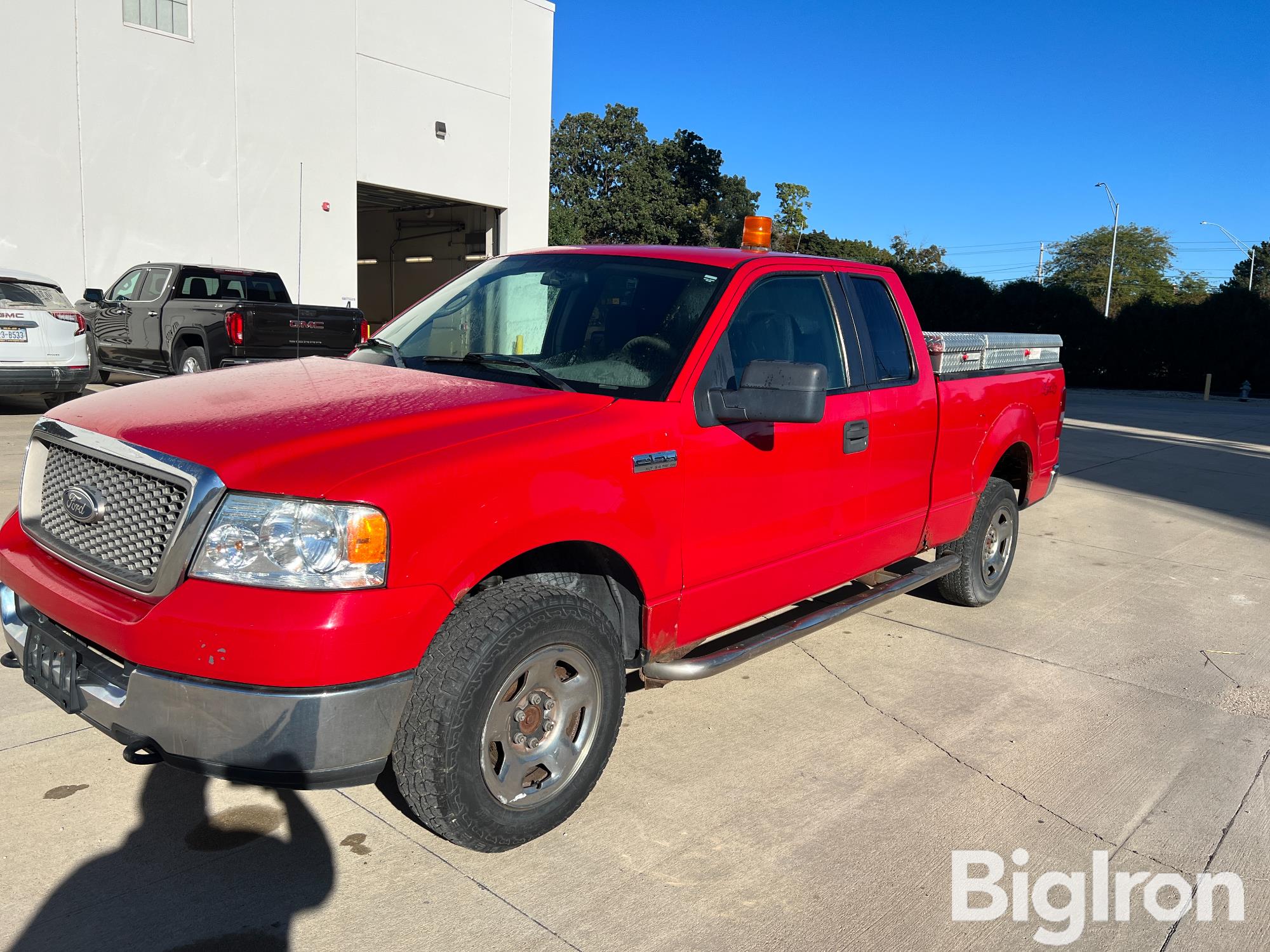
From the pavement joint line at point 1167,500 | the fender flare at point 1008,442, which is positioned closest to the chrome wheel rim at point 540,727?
the fender flare at point 1008,442

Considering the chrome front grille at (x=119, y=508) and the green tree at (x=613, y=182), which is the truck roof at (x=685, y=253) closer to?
the chrome front grille at (x=119, y=508)

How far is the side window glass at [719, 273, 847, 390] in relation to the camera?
3902 millimetres

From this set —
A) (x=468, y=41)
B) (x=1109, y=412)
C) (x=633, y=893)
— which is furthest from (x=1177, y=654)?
(x=468, y=41)

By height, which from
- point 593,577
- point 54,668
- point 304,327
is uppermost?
point 304,327

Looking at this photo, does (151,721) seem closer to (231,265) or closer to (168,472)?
(168,472)

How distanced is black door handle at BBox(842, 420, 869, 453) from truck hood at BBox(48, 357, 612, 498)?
1306 millimetres

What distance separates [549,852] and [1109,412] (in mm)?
21780

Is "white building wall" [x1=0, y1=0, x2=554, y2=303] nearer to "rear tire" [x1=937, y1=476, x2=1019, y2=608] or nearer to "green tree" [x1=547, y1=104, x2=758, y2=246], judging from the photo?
"rear tire" [x1=937, y1=476, x2=1019, y2=608]

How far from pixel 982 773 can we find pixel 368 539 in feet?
8.59

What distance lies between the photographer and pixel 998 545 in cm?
611

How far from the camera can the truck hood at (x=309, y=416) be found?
269 centimetres

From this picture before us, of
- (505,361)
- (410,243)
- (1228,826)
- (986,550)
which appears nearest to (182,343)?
(505,361)

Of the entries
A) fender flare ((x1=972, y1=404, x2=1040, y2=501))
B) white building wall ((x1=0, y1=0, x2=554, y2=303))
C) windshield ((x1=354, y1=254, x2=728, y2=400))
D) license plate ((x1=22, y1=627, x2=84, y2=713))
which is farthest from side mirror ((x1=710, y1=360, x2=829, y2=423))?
white building wall ((x1=0, y1=0, x2=554, y2=303))

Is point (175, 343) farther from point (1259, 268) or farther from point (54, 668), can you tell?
point (1259, 268)
